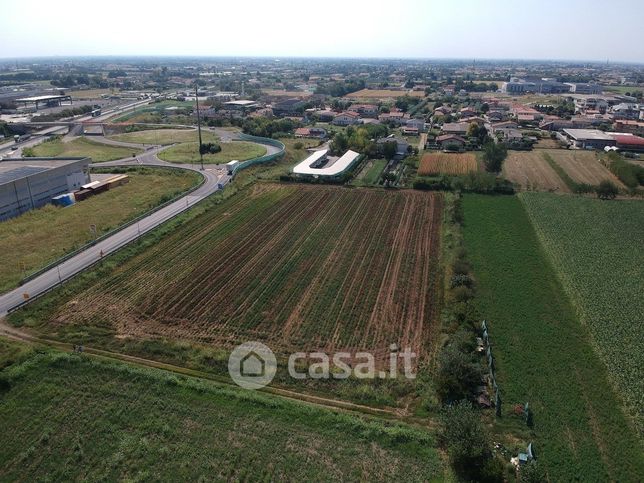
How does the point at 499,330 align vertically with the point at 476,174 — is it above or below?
below

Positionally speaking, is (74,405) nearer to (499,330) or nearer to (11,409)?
(11,409)

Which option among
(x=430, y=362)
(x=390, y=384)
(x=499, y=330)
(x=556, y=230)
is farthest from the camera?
(x=556, y=230)

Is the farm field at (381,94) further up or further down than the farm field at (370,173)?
further up

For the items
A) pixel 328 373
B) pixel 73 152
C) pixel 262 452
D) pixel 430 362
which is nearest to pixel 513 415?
pixel 430 362

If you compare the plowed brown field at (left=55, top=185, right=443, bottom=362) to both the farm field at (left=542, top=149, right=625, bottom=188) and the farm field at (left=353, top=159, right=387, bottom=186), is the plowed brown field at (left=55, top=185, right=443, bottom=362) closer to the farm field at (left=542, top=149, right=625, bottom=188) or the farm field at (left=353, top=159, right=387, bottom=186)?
the farm field at (left=353, top=159, right=387, bottom=186)

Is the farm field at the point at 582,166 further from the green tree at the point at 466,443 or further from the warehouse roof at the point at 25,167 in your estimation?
the warehouse roof at the point at 25,167

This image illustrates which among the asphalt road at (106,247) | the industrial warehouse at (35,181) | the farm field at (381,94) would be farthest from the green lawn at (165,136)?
the farm field at (381,94)

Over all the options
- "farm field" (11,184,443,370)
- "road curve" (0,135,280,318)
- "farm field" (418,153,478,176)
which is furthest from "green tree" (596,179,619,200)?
"road curve" (0,135,280,318)
